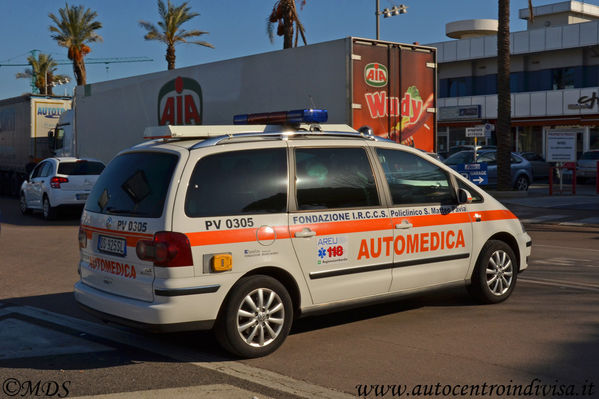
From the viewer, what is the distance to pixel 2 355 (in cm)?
568

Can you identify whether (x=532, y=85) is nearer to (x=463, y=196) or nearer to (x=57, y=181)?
(x=57, y=181)

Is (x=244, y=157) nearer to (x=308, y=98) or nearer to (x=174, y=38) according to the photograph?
(x=308, y=98)

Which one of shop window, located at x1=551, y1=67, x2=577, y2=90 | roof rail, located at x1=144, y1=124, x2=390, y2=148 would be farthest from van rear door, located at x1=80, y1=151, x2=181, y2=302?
shop window, located at x1=551, y1=67, x2=577, y2=90

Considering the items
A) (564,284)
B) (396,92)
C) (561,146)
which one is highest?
(396,92)

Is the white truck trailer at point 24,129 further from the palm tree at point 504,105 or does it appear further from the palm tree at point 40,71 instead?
the palm tree at point 40,71

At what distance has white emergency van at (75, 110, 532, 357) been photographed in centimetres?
529

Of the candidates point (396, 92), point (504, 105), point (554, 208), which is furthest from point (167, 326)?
point (504, 105)

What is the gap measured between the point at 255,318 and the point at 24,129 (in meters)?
23.5

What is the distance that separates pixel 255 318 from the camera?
550 cm

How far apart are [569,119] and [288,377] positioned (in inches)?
1599

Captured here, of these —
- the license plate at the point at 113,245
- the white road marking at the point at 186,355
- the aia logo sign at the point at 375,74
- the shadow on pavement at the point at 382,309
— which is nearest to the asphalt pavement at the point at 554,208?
the aia logo sign at the point at 375,74

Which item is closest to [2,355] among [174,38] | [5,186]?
[5,186]

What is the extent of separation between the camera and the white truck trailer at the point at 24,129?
1022 inches

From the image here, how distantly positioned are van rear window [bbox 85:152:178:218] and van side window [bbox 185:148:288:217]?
0.24 m
